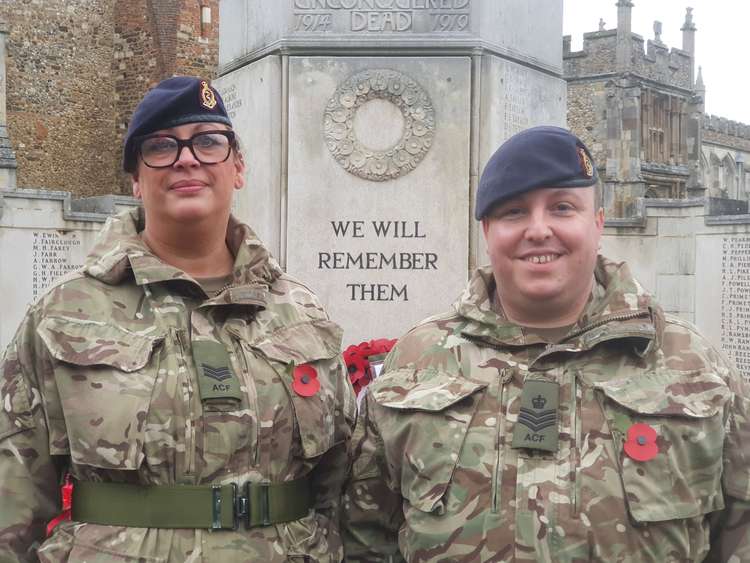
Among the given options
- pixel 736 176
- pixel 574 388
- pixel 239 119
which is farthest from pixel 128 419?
pixel 736 176

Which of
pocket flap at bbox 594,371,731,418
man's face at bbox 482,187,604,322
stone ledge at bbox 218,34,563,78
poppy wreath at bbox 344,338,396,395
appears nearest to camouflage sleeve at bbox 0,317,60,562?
man's face at bbox 482,187,604,322

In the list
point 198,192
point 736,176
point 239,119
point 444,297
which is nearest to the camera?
point 198,192

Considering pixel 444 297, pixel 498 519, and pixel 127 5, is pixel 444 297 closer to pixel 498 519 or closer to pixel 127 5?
pixel 498 519

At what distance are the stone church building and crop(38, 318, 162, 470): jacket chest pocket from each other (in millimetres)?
36572

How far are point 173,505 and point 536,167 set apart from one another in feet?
4.17

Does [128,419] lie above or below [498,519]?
above

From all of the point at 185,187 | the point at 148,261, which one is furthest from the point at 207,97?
the point at 148,261

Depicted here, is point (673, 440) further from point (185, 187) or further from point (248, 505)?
point (185, 187)

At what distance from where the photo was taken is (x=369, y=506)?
9.35 ft

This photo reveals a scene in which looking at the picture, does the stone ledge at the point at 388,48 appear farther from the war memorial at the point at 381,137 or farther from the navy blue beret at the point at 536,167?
the navy blue beret at the point at 536,167

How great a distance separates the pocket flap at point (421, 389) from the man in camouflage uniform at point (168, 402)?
9.2 inches

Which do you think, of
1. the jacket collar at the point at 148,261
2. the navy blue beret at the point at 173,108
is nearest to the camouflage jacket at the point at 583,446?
the jacket collar at the point at 148,261

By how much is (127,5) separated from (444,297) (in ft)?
70.0

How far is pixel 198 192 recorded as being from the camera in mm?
Answer: 2764
